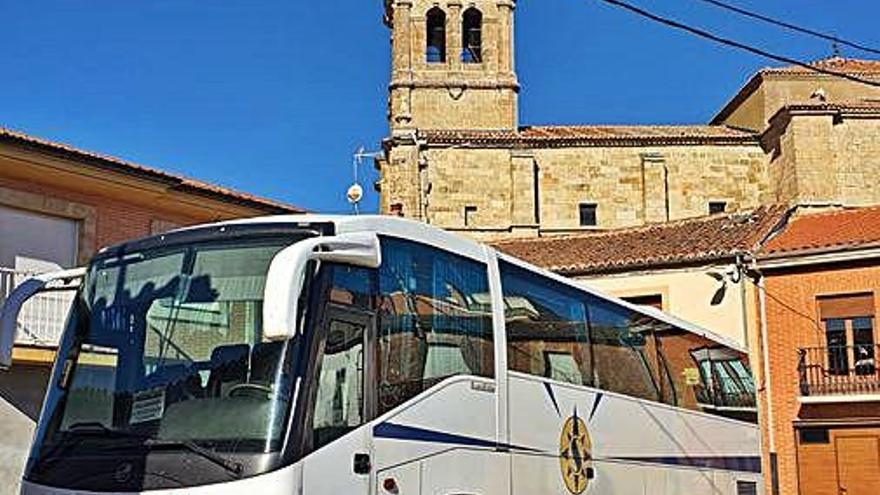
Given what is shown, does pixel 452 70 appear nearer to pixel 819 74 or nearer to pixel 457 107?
pixel 457 107

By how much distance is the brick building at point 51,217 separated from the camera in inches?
658

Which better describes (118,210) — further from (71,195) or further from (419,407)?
(419,407)

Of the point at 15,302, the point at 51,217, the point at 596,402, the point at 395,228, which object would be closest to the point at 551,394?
the point at 596,402

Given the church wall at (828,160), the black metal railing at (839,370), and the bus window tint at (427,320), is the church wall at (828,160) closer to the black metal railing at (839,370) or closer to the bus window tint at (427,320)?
the black metal railing at (839,370)

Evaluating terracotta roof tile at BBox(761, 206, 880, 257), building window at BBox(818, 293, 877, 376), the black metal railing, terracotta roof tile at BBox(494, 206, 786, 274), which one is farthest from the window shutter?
terracotta roof tile at BBox(494, 206, 786, 274)

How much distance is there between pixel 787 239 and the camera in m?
28.7

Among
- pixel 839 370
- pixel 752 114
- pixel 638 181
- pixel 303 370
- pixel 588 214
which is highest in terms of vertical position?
pixel 752 114

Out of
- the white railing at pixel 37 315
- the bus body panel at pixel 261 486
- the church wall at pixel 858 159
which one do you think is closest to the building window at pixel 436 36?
the church wall at pixel 858 159

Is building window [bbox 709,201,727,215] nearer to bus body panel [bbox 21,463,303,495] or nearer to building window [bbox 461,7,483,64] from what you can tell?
building window [bbox 461,7,483,64]

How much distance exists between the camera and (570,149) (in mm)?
51094

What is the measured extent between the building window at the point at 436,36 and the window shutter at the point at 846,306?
101 feet

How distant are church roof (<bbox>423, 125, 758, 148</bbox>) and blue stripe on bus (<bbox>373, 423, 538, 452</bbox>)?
136 feet

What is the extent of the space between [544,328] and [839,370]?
63.0 ft

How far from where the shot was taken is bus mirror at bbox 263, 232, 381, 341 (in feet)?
19.8
